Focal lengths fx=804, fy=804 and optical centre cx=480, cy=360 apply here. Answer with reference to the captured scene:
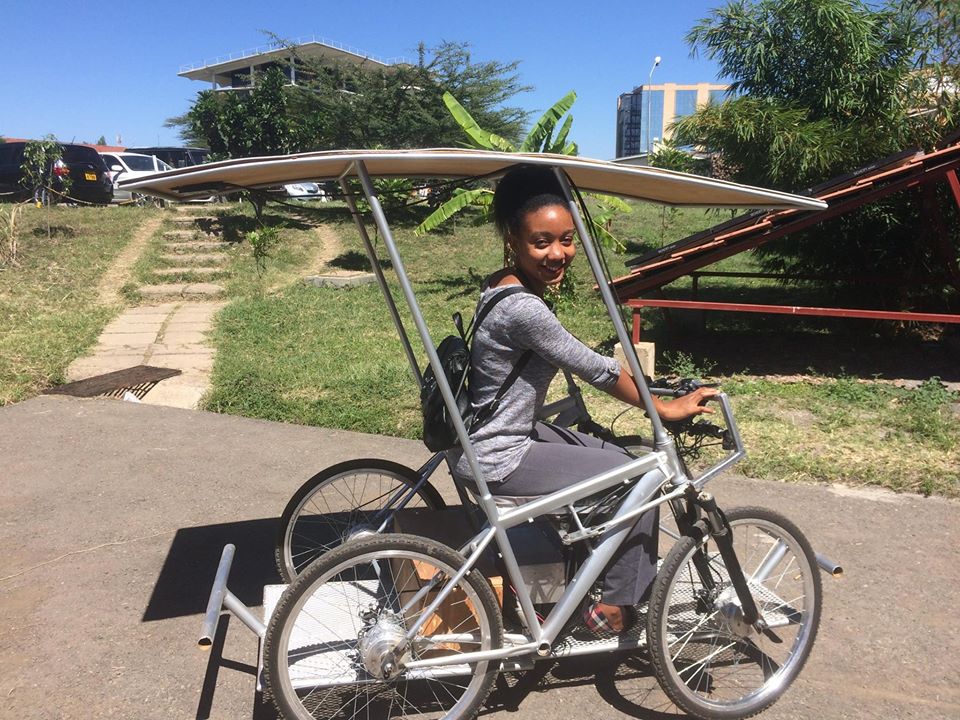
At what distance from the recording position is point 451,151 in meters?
2.39

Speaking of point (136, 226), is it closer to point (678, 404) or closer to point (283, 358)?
point (283, 358)

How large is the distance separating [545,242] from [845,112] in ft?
25.3

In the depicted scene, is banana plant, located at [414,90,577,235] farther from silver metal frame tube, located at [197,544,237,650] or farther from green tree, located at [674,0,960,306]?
silver metal frame tube, located at [197,544,237,650]

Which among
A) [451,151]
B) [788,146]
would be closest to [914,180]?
[788,146]

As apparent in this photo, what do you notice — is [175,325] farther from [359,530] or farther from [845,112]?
[845,112]

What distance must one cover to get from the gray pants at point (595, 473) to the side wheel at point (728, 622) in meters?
0.13

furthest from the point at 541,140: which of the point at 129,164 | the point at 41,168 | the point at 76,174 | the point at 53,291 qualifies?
the point at 129,164

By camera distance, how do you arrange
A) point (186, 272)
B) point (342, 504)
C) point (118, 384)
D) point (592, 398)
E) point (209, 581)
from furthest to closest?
1. point (186, 272)
2. point (118, 384)
3. point (592, 398)
4. point (209, 581)
5. point (342, 504)

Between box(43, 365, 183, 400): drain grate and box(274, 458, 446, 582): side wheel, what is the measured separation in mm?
3842

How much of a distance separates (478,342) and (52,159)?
17973mm

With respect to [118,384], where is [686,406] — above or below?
above

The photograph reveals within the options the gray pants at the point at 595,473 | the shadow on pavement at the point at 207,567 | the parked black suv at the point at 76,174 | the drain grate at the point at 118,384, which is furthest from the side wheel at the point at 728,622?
the parked black suv at the point at 76,174

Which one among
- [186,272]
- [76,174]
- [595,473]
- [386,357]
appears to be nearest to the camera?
[595,473]

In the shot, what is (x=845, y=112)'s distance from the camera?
351 inches
